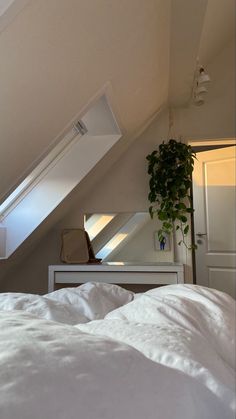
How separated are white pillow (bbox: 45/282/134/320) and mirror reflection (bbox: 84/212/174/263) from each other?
7.09ft

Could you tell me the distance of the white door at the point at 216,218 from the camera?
12.0 ft

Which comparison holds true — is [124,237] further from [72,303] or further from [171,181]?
[72,303]

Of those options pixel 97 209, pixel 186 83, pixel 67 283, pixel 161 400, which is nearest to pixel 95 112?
pixel 186 83

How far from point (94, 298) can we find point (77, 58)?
40.6 inches

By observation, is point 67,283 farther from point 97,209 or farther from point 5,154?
point 5,154

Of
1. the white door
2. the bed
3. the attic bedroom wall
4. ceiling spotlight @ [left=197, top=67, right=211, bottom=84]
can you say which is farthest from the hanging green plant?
the bed

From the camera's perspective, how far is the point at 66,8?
1.20 metres

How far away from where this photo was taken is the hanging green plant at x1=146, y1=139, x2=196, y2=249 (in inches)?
117

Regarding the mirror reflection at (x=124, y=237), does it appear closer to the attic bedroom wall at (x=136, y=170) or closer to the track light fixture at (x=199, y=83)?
the attic bedroom wall at (x=136, y=170)

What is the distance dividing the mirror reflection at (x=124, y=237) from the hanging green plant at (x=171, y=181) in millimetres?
287

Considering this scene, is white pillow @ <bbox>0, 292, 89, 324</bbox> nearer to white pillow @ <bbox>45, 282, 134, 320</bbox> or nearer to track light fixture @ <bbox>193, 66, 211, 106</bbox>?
white pillow @ <bbox>45, 282, 134, 320</bbox>

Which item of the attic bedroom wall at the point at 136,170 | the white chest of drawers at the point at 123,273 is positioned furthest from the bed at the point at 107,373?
the attic bedroom wall at the point at 136,170

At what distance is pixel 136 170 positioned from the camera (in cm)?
327

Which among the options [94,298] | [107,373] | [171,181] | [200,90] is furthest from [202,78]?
[107,373]
